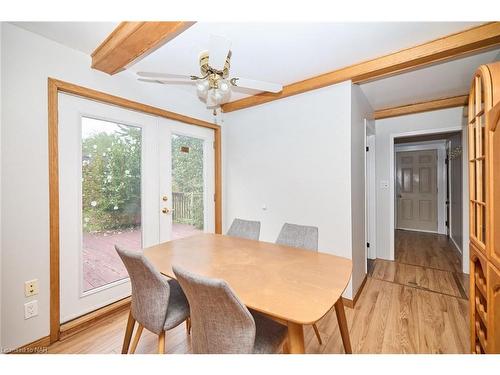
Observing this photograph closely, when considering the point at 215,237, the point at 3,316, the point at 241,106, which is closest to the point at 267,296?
the point at 215,237

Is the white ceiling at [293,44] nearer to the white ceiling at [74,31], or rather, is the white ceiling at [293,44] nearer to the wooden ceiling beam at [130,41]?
the wooden ceiling beam at [130,41]

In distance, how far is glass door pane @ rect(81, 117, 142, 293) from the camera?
1.98 meters

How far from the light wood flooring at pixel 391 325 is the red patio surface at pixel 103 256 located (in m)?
0.37

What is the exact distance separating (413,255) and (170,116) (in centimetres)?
440

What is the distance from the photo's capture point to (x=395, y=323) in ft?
6.27

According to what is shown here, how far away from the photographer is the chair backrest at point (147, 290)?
1.17 metres

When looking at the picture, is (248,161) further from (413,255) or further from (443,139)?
(443,139)

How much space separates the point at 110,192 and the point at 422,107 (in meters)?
4.17

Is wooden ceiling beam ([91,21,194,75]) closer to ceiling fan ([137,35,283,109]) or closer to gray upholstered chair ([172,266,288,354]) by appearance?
ceiling fan ([137,35,283,109])

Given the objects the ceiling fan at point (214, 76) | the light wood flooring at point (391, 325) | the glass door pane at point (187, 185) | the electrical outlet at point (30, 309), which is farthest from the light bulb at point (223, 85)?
the electrical outlet at point (30, 309)

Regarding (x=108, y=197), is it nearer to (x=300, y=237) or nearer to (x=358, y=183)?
(x=300, y=237)

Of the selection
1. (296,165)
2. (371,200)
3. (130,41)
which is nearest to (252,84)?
(130,41)

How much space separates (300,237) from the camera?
1.87 m

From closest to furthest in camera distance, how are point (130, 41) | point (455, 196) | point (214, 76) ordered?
point (214, 76)
point (130, 41)
point (455, 196)
